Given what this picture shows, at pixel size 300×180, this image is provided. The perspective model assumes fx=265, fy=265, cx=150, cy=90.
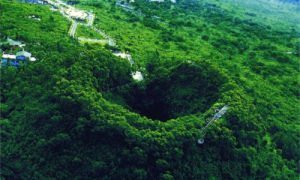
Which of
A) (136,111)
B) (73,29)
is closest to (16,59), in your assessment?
(136,111)

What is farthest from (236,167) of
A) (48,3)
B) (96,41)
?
(48,3)

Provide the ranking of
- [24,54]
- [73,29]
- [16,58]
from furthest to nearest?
[73,29] → [24,54] → [16,58]

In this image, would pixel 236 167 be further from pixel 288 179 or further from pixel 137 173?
pixel 137 173

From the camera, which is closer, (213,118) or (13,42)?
(213,118)

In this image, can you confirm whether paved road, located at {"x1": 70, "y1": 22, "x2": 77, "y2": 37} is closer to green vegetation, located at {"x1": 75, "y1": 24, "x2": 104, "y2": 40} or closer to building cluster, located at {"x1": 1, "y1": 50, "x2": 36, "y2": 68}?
green vegetation, located at {"x1": 75, "y1": 24, "x2": 104, "y2": 40}

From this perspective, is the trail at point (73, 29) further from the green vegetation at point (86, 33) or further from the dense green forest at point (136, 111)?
the dense green forest at point (136, 111)

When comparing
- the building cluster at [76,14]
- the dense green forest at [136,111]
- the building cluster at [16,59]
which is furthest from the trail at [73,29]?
the building cluster at [16,59]

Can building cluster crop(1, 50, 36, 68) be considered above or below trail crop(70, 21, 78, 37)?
below

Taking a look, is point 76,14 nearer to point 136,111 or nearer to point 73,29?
point 73,29

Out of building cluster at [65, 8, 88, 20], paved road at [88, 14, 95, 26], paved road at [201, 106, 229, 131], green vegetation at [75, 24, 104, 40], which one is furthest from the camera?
building cluster at [65, 8, 88, 20]

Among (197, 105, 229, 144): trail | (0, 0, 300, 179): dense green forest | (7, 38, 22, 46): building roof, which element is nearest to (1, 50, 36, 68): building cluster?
(0, 0, 300, 179): dense green forest
